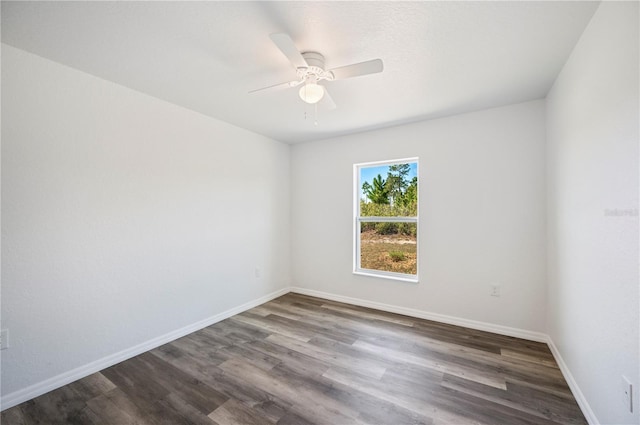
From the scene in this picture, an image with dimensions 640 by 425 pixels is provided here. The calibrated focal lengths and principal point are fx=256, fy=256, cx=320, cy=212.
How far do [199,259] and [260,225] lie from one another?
1.00 meters

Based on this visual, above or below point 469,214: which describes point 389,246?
below

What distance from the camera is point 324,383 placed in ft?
6.35

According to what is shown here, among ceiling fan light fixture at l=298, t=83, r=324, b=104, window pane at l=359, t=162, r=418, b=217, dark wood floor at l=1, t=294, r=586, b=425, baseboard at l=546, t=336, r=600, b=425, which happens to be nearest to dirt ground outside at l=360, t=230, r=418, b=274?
window pane at l=359, t=162, r=418, b=217

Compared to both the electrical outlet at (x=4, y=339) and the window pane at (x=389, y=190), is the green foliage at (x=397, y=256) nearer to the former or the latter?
the window pane at (x=389, y=190)

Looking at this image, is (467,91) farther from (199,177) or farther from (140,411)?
(140,411)

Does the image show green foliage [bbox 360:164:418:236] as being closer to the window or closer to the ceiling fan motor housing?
the window

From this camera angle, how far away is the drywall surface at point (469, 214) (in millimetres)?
2557

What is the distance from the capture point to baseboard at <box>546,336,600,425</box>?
1522 millimetres

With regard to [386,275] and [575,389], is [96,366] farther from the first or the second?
[575,389]

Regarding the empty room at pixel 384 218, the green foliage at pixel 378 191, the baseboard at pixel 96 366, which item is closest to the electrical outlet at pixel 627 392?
the empty room at pixel 384 218

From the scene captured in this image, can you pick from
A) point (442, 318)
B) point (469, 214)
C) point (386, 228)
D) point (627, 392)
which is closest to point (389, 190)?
point (386, 228)

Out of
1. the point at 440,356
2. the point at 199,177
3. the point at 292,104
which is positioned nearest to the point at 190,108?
the point at 199,177

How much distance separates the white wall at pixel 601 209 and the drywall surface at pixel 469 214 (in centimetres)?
50

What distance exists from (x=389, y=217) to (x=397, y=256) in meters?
0.54
